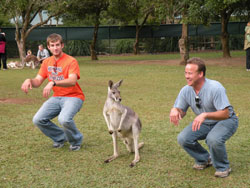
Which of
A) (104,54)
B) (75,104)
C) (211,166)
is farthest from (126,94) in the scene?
(104,54)

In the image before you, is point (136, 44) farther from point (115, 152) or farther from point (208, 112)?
point (208, 112)

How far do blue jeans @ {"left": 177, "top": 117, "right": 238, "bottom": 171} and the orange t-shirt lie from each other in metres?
1.80

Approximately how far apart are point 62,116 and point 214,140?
2.13m

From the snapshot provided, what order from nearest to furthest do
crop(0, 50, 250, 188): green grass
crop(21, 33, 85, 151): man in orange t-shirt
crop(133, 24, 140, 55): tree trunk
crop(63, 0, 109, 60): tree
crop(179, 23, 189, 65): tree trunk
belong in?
crop(0, 50, 250, 188): green grass < crop(21, 33, 85, 151): man in orange t-shirt < crop(179, 23, 189, 65): tree trunk < crop(63, 0, 109, 60): tree < crop(133, 24, 140, 55): tree trunk

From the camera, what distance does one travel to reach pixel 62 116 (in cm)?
521

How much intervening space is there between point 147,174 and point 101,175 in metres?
0.55

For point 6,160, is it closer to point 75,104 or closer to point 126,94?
point 75,104

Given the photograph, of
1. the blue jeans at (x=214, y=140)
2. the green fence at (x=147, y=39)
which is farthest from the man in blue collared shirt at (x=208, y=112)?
the green fence at (x=147, y=39)

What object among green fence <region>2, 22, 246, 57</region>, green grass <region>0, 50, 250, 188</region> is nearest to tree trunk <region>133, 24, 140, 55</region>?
green fence <region>2, 22, 246, 57</region>

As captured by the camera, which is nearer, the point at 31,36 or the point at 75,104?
the point at 75,104

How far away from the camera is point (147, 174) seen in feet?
14.8

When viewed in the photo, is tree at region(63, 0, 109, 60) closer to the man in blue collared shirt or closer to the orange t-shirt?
the orange t-shirt

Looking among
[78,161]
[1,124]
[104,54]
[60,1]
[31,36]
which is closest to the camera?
[78,161]

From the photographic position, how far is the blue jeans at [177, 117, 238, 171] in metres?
4.17
